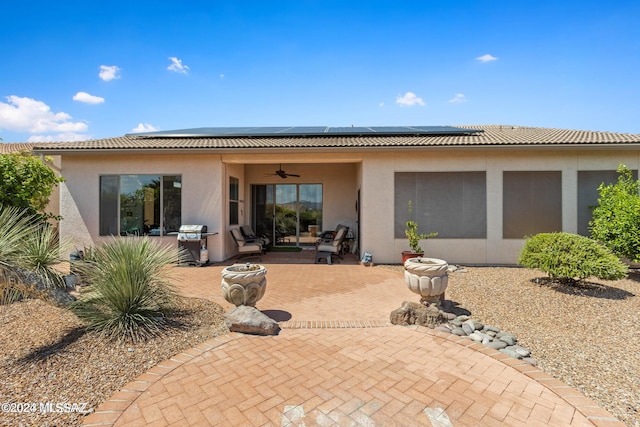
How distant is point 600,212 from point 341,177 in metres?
8.34

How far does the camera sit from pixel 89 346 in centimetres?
342

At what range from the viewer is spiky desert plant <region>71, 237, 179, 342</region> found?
149 inches

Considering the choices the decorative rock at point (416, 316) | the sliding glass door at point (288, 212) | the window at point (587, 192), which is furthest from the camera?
the sliding glass door at point (288, 212)

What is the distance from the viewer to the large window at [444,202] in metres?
8.95

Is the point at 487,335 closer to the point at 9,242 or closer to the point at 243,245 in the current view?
the point at 9,242

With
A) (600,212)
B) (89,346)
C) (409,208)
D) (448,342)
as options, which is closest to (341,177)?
(409,208)

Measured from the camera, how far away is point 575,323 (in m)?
4.54

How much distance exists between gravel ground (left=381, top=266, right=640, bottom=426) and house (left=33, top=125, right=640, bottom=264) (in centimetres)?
183

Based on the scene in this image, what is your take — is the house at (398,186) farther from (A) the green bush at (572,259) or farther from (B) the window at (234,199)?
(A) the green bush at (572,259)

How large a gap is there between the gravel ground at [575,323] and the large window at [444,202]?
5.76 ft

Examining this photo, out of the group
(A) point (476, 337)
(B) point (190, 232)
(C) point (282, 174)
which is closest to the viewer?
(A) point (476, 337)

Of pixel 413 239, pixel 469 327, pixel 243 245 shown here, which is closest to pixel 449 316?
pixel 469 327

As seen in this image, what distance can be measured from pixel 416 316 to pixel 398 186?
17.6 ft

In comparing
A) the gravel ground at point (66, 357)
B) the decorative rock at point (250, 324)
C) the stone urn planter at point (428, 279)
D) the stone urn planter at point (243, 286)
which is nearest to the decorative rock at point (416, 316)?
the stone urn planter at point (428, 279)
